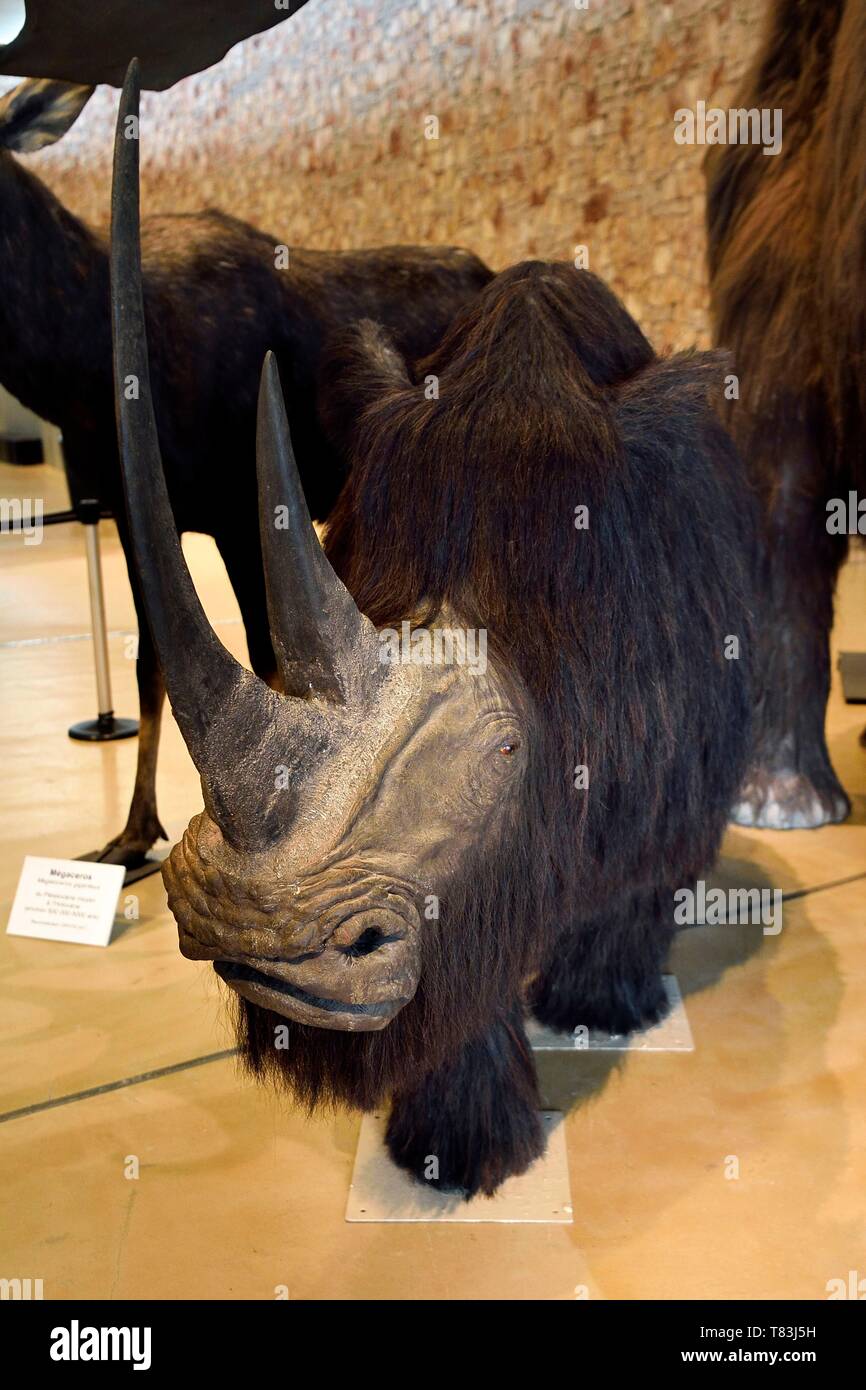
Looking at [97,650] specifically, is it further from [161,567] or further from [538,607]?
[161,567]

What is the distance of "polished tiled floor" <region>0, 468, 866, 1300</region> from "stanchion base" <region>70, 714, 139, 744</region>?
3.09 feet

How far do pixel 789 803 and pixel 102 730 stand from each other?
2192mm

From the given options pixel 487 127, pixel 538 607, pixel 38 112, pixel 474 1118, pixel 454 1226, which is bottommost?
pixel 454 1226

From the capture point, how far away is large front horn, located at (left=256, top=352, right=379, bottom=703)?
1.35m

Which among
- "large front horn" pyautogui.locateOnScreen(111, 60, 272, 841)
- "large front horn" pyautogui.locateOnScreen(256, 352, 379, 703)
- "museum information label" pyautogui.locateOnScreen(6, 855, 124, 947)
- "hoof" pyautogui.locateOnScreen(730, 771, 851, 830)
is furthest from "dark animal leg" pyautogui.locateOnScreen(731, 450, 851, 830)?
"large front horn" pyautogui.locateOnScreen(111, 60, 272, 841)

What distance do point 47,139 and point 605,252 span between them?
118 inches

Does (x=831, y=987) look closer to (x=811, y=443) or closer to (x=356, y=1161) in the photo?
(x=356, y=1161)

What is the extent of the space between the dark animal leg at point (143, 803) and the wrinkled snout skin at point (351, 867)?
172 cm

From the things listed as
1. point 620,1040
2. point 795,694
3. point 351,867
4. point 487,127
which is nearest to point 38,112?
point 351,867

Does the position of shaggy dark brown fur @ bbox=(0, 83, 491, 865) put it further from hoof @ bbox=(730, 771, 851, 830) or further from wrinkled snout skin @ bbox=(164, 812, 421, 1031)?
hoof @ bbox=(730, 771, 851, 830)

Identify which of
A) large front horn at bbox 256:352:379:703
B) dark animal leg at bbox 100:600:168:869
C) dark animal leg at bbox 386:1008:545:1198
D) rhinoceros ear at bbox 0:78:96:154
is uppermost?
rhinoceros ear at bbox 0:78:96:154

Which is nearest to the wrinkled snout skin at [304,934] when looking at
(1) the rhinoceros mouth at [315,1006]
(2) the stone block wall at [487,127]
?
(1) the rhinoceros mouth at [315,1006]

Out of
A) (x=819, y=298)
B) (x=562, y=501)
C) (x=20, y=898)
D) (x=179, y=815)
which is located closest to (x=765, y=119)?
(x=819, y=298)

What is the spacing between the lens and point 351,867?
144 cm
